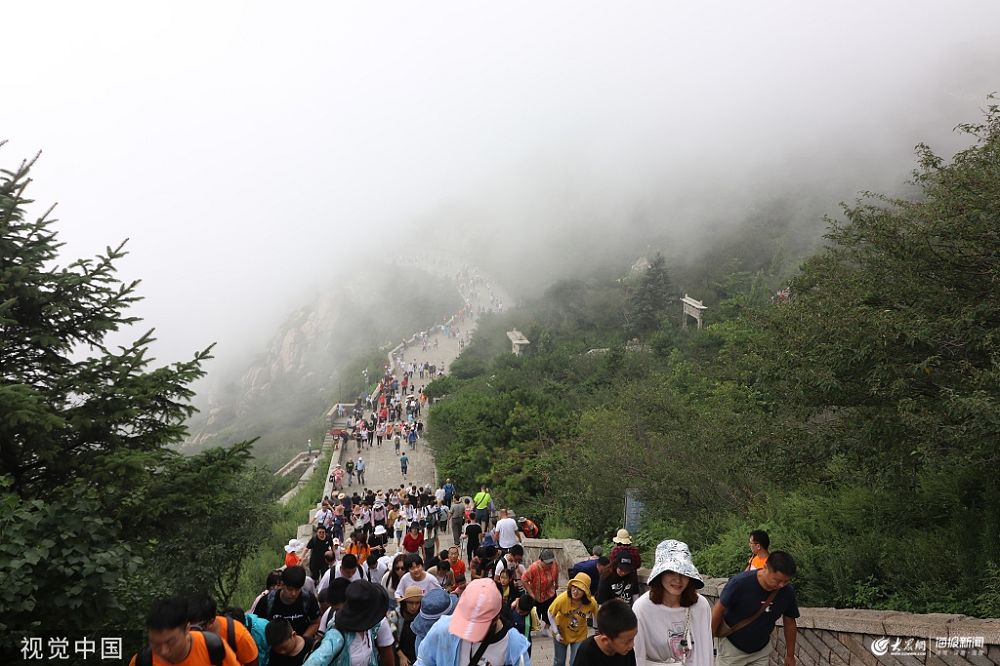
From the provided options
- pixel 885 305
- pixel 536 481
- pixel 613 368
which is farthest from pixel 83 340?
pixel 613 368

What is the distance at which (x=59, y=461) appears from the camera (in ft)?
25.2

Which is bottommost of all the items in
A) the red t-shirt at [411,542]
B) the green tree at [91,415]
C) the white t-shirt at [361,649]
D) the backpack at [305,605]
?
the white t-shirt at [361,649]

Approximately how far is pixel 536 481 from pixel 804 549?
38.3 feet

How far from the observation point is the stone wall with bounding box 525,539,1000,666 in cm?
502

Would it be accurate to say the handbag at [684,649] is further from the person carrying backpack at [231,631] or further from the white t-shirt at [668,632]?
the person carrying backpack at [231,631]

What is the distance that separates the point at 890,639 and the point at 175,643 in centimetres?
515

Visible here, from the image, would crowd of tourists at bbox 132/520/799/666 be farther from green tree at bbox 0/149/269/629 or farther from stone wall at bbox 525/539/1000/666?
green tree at bbox 0/149/269/629

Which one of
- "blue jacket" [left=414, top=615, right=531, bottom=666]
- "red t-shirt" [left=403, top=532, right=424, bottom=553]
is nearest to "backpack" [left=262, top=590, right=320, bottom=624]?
"blue jacket" [left=414, top=615, right=531, bottom=666]

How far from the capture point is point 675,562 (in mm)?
3604

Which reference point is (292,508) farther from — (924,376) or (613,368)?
(924,376)

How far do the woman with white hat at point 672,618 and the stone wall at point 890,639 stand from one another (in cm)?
263

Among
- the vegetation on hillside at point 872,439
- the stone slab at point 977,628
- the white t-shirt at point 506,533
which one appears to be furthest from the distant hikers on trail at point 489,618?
the white t-shirt at point 506,533

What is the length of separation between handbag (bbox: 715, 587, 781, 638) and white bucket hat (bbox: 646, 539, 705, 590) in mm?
934

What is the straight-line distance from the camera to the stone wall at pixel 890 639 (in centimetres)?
502
